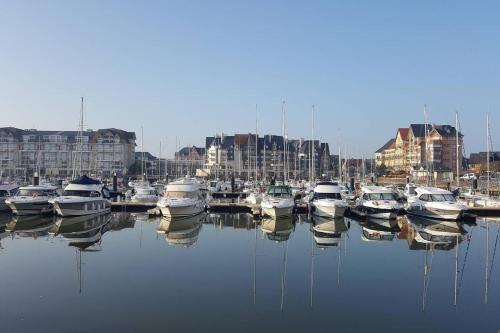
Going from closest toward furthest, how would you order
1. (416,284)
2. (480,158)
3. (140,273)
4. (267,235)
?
(416,284)
(140,273)
(267,235)
(480,158)

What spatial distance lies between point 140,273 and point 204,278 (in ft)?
10.0

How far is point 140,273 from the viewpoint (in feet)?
66.4

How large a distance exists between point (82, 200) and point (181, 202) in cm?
834

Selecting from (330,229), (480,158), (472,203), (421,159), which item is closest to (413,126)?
(421,159)

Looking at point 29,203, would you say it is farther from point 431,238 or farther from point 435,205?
point 435,205

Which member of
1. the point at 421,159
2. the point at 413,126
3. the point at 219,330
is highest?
the point at 413,126

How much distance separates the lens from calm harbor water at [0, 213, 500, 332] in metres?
14.1

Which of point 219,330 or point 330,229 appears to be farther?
point 330,229

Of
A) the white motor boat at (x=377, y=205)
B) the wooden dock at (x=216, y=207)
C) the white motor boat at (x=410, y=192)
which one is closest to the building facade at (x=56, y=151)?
the wooden dock at (x=216, y=207)

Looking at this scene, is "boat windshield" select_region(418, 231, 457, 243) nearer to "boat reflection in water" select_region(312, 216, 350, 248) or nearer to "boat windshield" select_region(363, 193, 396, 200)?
"boat reflection in water" select_region(312, 216, 350, 248)

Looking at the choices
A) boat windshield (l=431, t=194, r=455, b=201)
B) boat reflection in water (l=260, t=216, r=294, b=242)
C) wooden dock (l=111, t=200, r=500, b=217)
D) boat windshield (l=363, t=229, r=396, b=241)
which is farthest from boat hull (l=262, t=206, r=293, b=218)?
boat windshield (l=431, t=194, r=455, b=201)

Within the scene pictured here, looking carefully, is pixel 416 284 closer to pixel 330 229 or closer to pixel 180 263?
pixel 180 263

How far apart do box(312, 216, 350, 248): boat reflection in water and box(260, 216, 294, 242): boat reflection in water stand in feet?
6.31

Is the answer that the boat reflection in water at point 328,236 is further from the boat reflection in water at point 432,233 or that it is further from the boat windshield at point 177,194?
the boat windshield at point 177,194
